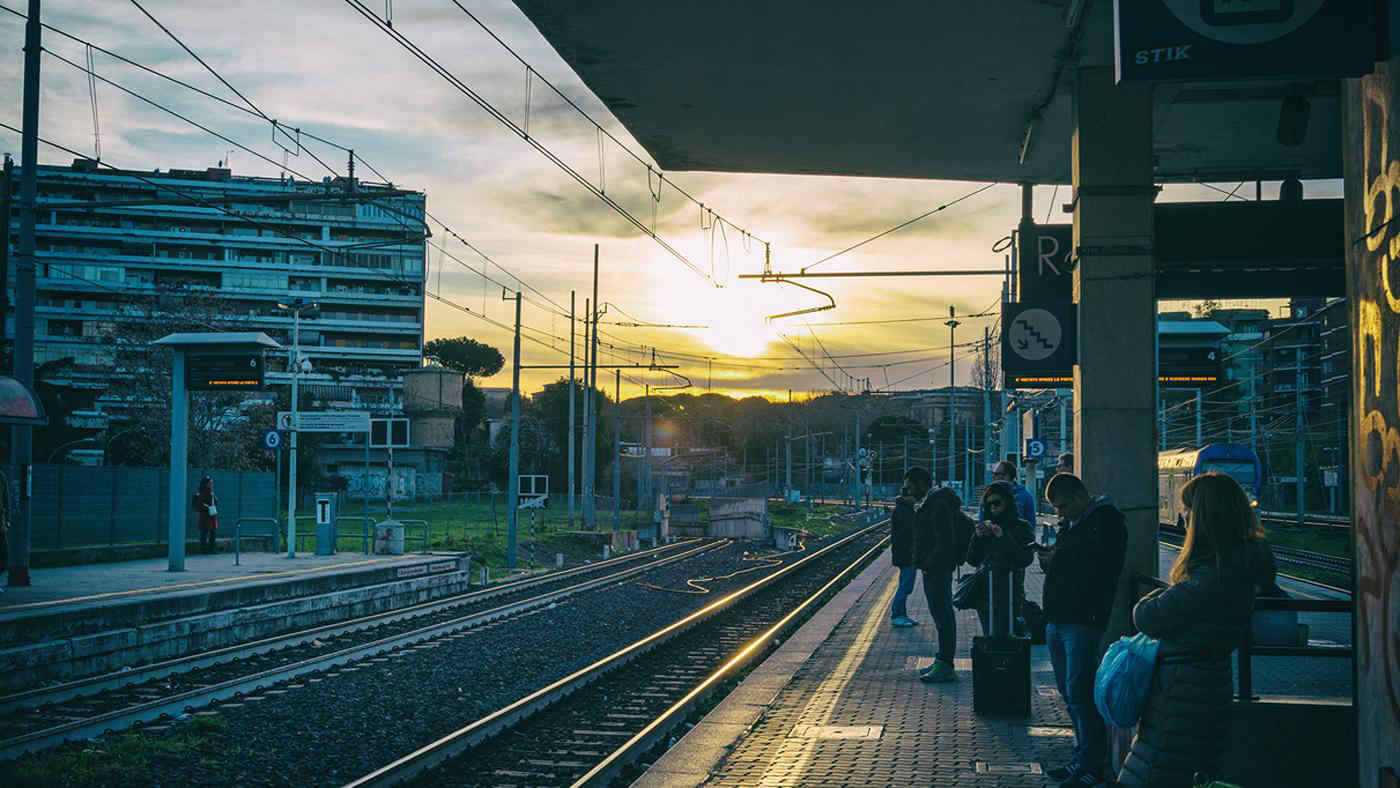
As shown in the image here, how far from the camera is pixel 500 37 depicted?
46.4ft

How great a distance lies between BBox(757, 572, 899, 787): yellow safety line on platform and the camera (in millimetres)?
7879

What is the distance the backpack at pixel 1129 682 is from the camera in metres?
5.29

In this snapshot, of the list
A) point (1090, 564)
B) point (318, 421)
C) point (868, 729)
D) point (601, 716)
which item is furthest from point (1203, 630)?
point (318, 421)

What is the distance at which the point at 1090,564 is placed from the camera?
23.7 feet

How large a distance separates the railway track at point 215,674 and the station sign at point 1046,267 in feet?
27.7

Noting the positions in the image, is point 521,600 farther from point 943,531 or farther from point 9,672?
point 943,531

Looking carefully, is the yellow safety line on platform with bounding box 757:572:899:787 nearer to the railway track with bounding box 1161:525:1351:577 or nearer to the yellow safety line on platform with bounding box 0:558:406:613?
the yellow safety line on platform with bounding box 0:558:406:613

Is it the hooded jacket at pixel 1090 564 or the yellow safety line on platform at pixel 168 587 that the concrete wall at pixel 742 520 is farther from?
the hooded jacket at pixel 1090 564

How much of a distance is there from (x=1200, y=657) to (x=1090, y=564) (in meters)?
2.09

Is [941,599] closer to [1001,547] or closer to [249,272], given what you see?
[1001,547]

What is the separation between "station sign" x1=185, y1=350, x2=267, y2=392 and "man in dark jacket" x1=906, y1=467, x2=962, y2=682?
14228 millimetres

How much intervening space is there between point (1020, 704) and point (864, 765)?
2.11m

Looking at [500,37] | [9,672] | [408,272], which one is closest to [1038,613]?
[500,37]

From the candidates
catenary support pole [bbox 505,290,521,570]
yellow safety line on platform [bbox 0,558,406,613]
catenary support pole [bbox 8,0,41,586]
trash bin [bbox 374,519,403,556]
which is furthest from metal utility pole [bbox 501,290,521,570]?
catenary support pole [bbox 8,0,41,586]
